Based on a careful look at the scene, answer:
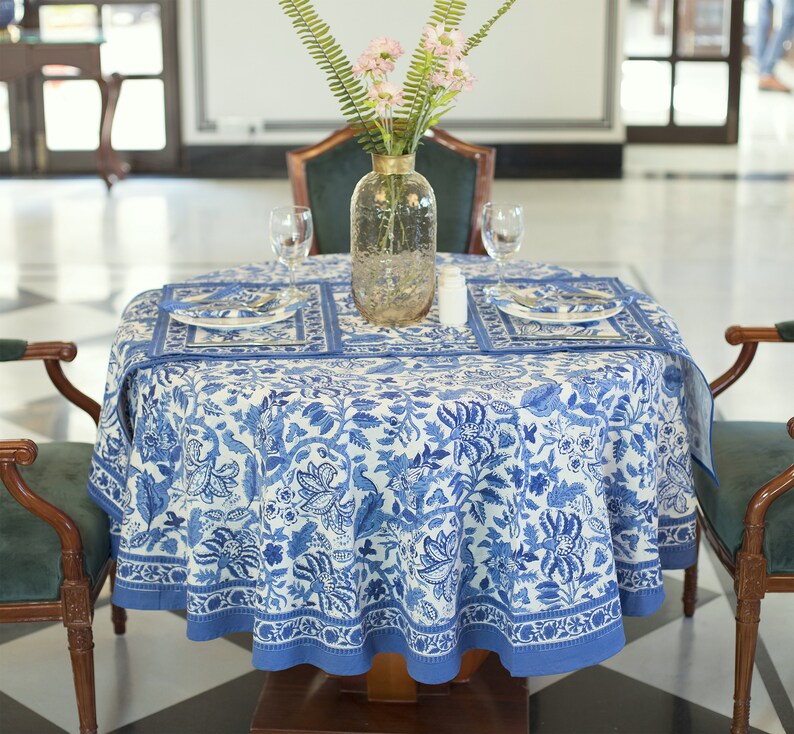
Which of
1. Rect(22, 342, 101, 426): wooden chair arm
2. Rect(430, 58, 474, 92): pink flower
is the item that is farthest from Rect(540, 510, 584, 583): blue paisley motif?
Rect(22, 342, 101, 426): wooden chair arm

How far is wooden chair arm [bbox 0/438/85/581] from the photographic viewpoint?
182 centimetres

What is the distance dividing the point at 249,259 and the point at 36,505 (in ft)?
12.4

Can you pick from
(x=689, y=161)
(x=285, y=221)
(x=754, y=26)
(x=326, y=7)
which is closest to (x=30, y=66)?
(x=326, y=7)

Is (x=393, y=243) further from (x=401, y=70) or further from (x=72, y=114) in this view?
(x=72, y=114)

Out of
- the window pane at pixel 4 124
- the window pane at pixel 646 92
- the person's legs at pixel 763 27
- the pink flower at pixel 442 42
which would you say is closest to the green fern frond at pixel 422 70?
the pink flower at pixel 442 42

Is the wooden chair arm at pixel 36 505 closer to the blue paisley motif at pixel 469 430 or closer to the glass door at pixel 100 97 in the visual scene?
the blue paisley motif at pixel 469 430

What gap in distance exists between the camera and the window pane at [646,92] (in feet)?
27.2

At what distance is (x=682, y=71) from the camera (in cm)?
823

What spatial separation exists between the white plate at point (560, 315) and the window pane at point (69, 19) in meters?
6.07

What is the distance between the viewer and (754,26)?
11.1m

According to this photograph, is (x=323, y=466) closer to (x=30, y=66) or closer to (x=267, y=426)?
(x=267, y=426)

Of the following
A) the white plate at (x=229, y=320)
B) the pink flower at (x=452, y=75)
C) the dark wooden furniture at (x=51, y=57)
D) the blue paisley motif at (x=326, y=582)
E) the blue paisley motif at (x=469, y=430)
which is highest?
the dark wooden furniture at (x=51, y=57)

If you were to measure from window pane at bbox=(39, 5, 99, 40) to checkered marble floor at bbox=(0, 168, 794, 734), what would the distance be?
93 centimetres

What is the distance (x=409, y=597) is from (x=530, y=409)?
0.33 m
